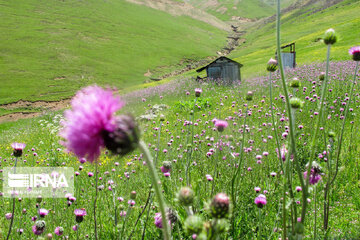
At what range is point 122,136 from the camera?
37.4 inches

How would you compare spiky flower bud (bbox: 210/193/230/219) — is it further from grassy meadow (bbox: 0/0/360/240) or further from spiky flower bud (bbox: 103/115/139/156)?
spiky flower bud (bbox: 103/115/139/156)

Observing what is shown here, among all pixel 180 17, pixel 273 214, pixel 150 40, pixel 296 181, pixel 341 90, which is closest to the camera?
pixel 273 214

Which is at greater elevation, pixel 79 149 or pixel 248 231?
pixel 79 149

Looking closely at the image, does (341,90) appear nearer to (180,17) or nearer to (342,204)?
(342,204)

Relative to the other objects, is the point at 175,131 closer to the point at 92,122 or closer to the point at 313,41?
the point at 92,122

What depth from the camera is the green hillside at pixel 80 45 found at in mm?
51344

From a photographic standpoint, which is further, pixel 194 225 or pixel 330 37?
pixel 330 37

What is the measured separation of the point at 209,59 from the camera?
78.9 m

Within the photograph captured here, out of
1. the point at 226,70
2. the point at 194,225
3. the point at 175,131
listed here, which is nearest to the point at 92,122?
the point at 194,225

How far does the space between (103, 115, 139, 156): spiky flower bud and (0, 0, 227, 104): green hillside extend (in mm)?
41989

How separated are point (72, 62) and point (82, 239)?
2492 inches

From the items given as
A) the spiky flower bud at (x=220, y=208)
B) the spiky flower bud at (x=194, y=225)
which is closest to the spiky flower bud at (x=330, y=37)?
the spiky flower bud at (x=220, y=208)

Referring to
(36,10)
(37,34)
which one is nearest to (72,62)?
(37,34)

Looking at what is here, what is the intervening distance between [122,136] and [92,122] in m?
0.13
